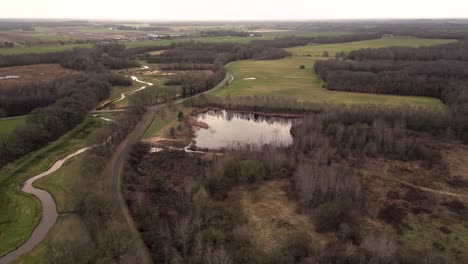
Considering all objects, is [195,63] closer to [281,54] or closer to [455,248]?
[281,54]

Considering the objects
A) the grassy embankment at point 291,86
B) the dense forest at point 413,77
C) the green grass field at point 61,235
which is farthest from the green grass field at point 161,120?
the dense forest at point 413,77

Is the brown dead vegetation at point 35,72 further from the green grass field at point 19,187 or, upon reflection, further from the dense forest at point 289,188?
the dense forest at point 289,188

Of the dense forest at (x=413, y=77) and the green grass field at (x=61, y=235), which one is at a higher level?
A: the dense forest at (x=413, y=77)

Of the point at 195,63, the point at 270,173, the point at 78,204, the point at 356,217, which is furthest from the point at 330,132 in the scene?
the point at 195,63

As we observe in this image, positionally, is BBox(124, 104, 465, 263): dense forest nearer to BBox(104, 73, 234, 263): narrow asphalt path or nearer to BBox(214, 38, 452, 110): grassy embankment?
BBox(104, 73, 234, 263): narrow asphalt path

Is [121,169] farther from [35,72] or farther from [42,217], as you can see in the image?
[35,72]

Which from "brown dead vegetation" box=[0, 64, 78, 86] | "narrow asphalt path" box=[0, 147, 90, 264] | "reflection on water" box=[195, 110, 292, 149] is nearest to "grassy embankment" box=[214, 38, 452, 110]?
"reflection on water" box=[195, 110, 292, 149]
